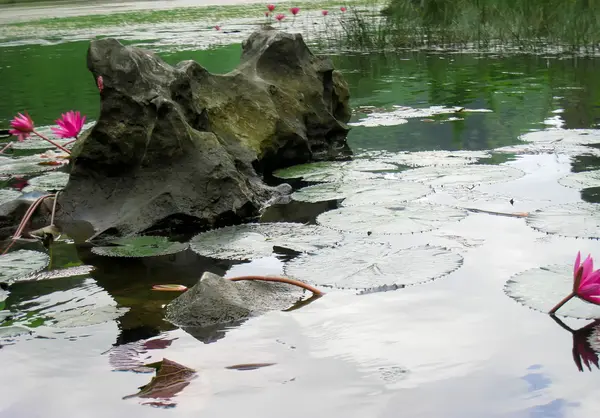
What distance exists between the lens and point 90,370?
1997 millimetres

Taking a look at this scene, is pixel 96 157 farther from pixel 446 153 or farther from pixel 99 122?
pixel 446 153

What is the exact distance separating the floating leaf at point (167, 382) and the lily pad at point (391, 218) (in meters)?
1.24

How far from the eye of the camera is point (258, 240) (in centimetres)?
301

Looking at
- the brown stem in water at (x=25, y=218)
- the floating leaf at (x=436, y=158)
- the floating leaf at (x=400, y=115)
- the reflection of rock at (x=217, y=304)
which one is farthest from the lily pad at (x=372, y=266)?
the floating leaf at (x=400, y=115)

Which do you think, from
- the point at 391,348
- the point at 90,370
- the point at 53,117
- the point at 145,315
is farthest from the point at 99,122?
the point at 53,117

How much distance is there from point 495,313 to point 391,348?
372mm

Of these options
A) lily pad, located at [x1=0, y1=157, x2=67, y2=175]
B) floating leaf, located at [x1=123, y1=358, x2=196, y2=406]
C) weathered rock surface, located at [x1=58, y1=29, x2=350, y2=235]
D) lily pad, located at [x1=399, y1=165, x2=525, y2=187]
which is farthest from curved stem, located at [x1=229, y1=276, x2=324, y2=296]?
lily pad, located at [x1=0, y1=157, x2=67, y2=175]

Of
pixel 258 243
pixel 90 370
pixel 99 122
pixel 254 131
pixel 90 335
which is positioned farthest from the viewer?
pixel 254 131

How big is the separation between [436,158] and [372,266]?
186 centimetres

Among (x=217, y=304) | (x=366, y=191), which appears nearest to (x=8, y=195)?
(x=366, y=191)

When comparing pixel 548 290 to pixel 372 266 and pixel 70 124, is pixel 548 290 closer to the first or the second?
pixel 372 266

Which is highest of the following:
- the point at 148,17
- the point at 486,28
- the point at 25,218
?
the point at 148,17

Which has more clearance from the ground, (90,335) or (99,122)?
(99,122)

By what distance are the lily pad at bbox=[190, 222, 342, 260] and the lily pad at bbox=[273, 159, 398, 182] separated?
36.1 inches
